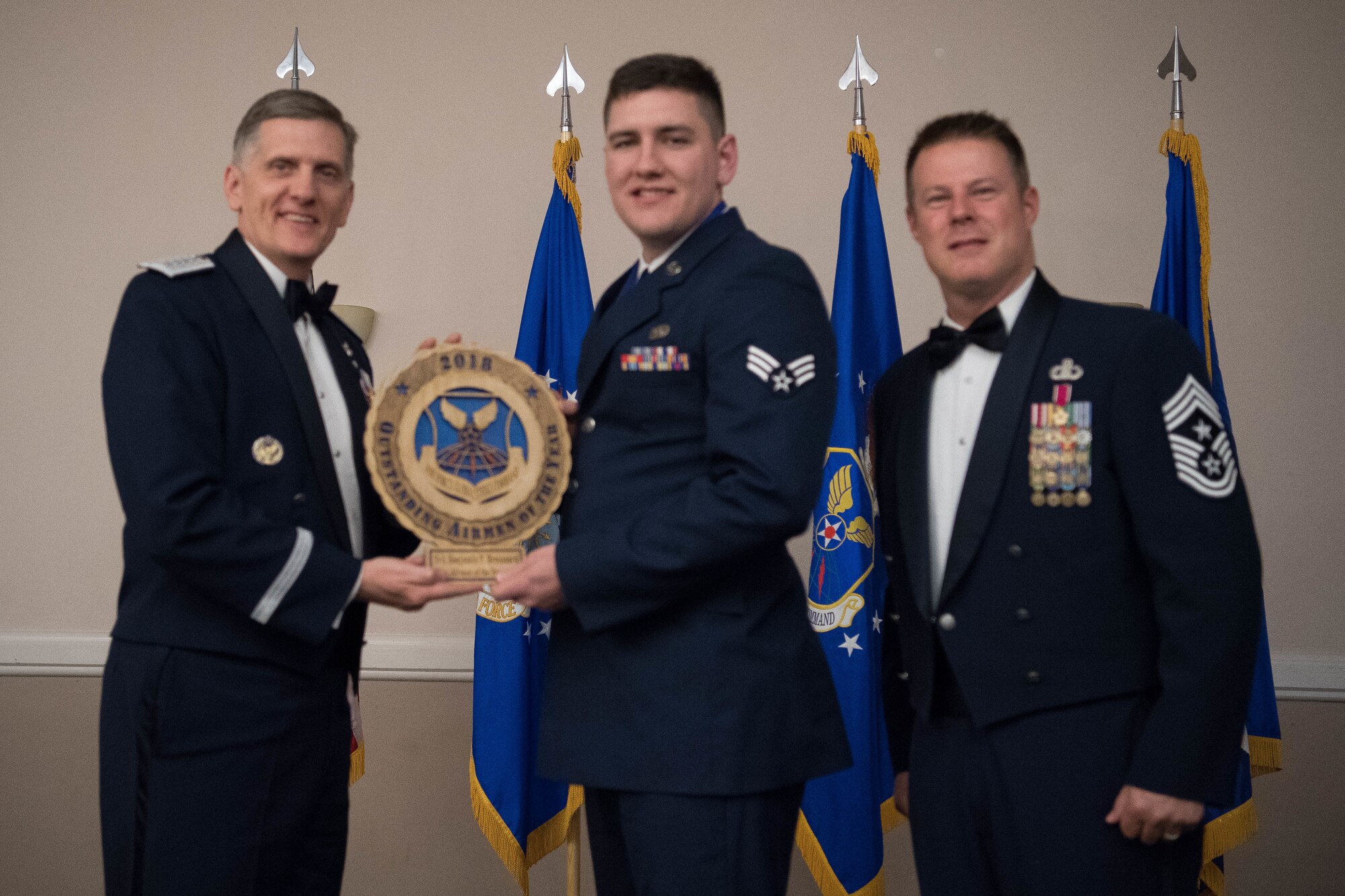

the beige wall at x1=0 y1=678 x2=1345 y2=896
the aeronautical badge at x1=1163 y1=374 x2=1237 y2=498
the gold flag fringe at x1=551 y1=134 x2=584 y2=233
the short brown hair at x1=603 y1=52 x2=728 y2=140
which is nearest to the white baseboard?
the beige wall at x1=0 y1=678 x2=1345 y2=896

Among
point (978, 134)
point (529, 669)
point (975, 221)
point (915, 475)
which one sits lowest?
point (529, 669)

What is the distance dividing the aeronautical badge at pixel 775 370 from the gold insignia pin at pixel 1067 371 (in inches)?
15.9

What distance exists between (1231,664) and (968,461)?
1.61 ft

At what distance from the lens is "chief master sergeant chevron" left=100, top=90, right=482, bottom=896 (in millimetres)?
1752

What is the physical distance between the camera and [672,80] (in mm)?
1933

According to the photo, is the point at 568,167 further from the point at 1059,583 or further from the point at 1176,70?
the point at 1059,583

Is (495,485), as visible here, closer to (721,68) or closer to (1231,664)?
(1231,664)

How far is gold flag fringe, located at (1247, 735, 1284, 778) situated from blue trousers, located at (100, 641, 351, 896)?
2444 millimetres

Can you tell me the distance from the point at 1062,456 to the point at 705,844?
0.82 m

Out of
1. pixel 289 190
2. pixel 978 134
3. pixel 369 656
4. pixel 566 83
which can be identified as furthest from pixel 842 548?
pixel 369 656

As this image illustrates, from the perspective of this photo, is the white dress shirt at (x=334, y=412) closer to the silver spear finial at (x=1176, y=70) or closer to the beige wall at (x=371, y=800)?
the beige wall at (x=371, y=800)

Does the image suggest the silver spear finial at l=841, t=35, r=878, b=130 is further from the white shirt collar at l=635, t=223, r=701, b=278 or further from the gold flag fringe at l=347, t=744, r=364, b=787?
the gold flag fringe at l=347, t=744, r=364, b=787

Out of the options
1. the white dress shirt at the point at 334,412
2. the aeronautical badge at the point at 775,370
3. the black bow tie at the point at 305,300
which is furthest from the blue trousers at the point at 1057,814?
the black bow tie at the point at 305,300

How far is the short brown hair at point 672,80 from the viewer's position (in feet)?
6.34
